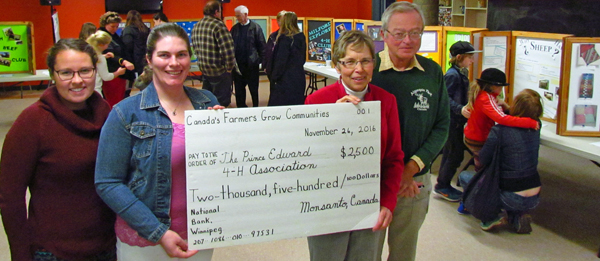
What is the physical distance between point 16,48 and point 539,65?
235 inches

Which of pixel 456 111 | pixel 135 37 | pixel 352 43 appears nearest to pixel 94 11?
pixel 135 37

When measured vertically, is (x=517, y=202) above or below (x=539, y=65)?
below

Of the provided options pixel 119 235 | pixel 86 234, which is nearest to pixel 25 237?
pixel 86 234

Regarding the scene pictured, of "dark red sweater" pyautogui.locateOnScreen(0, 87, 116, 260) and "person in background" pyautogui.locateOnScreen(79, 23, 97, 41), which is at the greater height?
"person in background" pyautogui.locateOnScreen(79, 23, 97, 41)

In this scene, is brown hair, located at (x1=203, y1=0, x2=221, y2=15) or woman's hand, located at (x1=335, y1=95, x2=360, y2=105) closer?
woman's hand, located at (x1=335, y1=95, x2=360, y2=105)

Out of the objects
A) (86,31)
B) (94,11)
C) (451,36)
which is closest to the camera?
(451,36)

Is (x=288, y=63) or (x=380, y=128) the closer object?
(x=380, y=128)

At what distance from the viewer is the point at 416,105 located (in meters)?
1.85

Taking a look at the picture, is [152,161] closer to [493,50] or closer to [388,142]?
[388,142]

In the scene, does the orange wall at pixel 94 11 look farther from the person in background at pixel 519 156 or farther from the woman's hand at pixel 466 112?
the person in background at pixel 519 156

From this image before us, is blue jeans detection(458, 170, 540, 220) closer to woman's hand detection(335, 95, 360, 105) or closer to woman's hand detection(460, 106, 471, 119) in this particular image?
woman's hand detection(460, 106, 471, 119)

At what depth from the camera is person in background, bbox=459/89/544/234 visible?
3086mm

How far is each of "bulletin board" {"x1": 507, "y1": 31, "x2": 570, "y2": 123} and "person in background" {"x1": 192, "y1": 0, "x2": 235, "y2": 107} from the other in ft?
10.1

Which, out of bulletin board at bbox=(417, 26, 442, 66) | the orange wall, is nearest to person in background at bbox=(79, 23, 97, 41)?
bulletin board at bbox=(417, 26, 442, 66)
